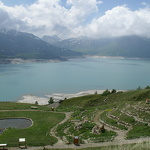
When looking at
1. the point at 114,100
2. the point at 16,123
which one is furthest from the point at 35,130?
the point at 114,100

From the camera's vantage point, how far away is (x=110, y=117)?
129 ft

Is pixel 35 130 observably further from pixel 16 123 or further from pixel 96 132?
pixel 96 132

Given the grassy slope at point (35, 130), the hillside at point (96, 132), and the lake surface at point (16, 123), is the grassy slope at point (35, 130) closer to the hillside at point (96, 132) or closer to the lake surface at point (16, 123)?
the hillside at point (96, 132)

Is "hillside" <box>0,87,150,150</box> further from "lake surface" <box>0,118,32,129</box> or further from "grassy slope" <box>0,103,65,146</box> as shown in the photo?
"lake surface" <box>0,118,32,129</box>

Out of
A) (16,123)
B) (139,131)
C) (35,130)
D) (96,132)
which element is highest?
(139,131)

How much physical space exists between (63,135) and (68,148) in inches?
235

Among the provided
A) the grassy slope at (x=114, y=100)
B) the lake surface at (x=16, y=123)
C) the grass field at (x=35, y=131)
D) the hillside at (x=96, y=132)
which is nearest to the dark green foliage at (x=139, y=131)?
the hillside at (x=96, y=132)

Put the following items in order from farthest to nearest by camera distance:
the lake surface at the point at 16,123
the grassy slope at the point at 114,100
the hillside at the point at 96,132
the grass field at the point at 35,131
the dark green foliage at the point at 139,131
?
the grassy slope at the point at 114,100 < the lake surface at the point at 16,123 < the grass field at the point at 35,131 < the dark green foliage at the point at 139,131 < the hillside at the point at 96,132

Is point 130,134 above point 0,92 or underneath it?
above

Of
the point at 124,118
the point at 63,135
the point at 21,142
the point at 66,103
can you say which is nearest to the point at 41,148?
the point at 21,142

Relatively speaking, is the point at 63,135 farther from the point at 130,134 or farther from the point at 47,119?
the point at 47,119

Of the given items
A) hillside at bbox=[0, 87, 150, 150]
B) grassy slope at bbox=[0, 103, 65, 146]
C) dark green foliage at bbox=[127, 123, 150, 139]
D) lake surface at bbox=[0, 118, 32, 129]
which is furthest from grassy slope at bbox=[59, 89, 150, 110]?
dark green foliage at bbox=[127, 123, 150, 139]

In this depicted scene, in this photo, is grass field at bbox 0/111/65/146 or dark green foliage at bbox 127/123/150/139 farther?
grass field at bbox 0/111/65/146

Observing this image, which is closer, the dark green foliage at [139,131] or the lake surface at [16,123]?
the dark green foliage at [139,131]
